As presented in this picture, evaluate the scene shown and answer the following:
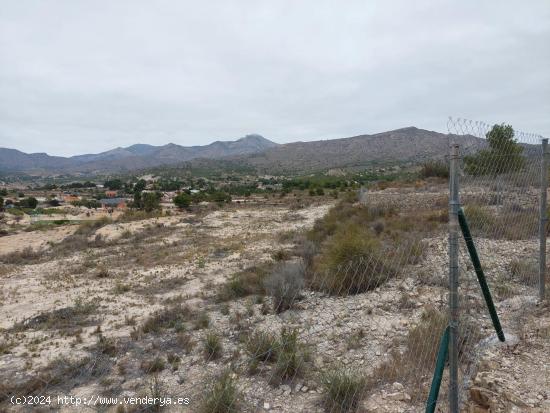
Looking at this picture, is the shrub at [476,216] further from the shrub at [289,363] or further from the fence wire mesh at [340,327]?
the shrub at [289,363]

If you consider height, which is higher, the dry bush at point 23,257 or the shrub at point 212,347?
the shrub at point 212,347

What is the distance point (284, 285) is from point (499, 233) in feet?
18.3

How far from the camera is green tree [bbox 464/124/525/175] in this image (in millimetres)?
5539

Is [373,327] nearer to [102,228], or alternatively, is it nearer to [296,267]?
[296,267]

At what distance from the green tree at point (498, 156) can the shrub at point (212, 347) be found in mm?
4888

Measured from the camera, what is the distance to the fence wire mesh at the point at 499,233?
5.50 m

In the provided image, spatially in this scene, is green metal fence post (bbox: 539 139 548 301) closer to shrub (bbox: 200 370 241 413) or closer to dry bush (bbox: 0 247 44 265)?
shrub (bbox: 200 370 241 413)

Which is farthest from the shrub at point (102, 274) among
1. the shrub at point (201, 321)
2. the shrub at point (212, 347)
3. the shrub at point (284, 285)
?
the shrub at point (212, 347)

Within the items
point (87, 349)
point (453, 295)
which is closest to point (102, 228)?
point (87, 349)

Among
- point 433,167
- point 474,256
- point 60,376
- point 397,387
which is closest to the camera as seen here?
point 474,256

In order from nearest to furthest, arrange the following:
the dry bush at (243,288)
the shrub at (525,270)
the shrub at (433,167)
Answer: the shrub at (433,167) → the shrub at (525,270) → the dry bush at (243,288)

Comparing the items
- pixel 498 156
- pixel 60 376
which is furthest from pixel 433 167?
pixel 60 376

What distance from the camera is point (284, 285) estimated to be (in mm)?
9531

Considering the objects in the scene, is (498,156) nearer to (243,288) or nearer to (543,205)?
(543,205)
